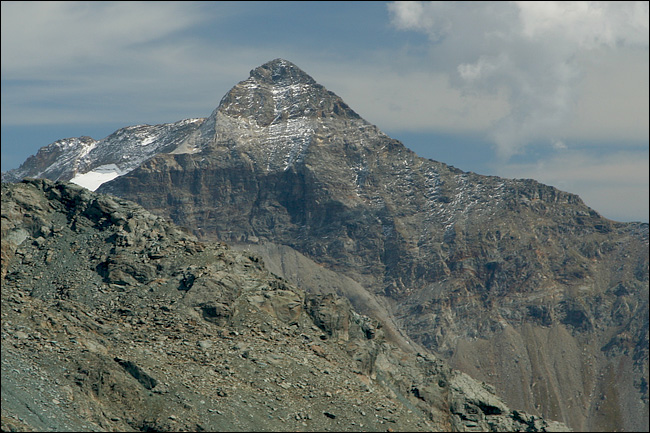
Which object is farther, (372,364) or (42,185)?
(42,185)

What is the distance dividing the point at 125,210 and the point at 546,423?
55.5m

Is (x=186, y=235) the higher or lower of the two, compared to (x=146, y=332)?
higher

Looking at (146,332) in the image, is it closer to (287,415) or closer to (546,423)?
(287,415)

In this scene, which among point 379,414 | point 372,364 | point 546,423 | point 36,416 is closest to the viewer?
point 36,416

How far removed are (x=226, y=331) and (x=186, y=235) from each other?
2165cm

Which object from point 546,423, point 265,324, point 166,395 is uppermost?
point 265,324

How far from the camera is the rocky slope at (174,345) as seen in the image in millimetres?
74500

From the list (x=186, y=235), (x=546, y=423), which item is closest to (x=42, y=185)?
(x=186, y=235)

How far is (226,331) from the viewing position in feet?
286

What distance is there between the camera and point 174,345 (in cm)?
8288

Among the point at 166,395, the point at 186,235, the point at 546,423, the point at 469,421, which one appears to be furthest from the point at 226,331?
the point at 546,423

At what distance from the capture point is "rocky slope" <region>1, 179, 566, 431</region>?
74.5m

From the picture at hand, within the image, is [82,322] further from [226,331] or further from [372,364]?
[372,364]

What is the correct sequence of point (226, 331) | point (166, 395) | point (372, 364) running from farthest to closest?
1. point (372, 364)
2. point (226, 331)
3. point (166, 395)
